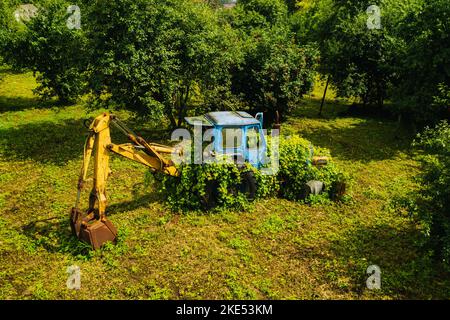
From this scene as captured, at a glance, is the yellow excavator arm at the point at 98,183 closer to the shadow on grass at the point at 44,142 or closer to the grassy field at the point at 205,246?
the grassy field at the point at 205,246

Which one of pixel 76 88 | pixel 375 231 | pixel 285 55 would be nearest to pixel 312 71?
pixel 285 55

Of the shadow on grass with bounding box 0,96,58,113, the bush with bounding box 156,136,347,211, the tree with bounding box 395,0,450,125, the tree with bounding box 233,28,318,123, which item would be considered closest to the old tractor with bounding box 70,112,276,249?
the bush with bounding box 156,136,347,211

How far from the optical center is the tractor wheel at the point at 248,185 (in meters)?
10.1

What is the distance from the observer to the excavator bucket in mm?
7906

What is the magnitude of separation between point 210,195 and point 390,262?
186 inches

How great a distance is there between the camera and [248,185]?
33.4 ft

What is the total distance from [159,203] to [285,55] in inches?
415

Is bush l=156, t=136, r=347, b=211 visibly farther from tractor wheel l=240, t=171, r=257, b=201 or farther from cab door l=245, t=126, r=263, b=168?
cab door l=245, t=126, r=263, b=168

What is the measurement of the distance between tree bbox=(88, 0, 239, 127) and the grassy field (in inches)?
106

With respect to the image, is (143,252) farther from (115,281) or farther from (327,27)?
(327,27)

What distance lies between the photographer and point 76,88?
64.5 feet

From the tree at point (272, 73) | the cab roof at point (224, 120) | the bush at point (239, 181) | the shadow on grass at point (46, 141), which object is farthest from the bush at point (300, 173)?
the shadow on grass at point (46, 141)

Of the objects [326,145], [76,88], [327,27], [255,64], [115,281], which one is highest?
[327,27]

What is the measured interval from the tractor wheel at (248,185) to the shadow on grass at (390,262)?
2.51 m
